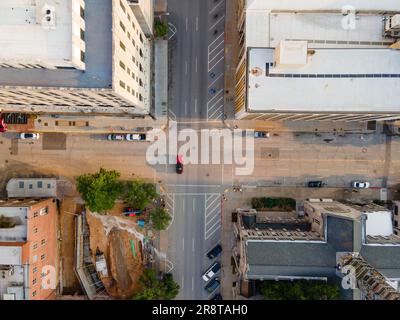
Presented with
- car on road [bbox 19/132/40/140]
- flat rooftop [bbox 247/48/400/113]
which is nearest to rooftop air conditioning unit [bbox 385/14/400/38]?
flat rooftop [bbox 247/48/400/113]

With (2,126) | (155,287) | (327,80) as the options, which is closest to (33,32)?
(2,126)

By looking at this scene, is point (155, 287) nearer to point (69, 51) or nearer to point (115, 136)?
point (115, 136)

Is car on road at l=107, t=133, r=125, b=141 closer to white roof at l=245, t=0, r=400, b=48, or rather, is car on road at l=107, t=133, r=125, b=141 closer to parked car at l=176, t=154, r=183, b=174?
parked car at l=176, t=154, r=183, b=174

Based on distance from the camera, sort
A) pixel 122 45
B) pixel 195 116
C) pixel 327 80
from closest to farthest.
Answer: pixel 122 45
pixel 327 80
pixel 195 116

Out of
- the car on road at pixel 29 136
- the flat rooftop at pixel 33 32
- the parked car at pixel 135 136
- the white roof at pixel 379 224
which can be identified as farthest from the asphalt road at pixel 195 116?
the flat rooftop at pixel 33 32
